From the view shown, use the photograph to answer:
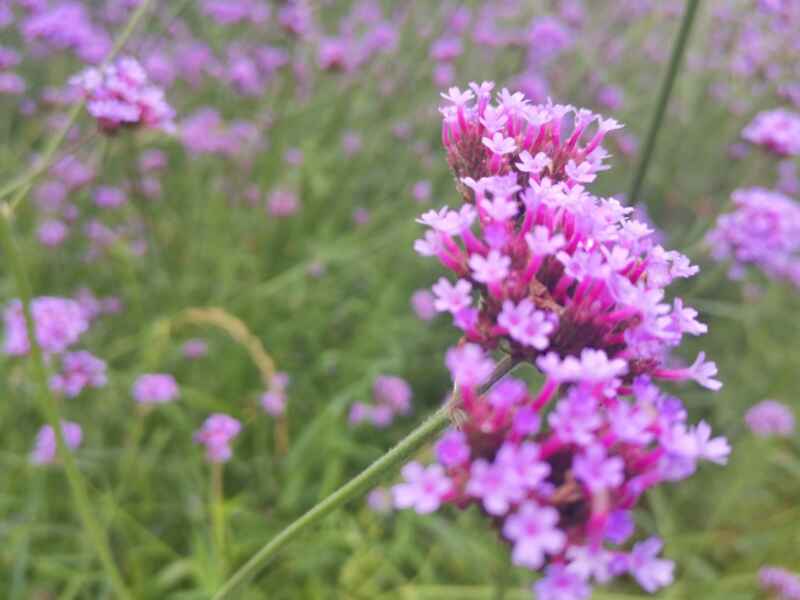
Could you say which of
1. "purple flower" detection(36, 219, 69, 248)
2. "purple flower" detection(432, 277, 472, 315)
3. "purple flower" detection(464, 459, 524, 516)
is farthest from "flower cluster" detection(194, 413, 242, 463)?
"purple flower" detection(464, 459, 524, 516)

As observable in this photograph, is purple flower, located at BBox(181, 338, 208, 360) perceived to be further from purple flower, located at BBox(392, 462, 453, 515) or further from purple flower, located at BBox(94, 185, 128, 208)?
purple flower, located at BBox(392, 462, 453, 515)

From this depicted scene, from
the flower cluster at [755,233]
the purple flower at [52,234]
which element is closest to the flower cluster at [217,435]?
the purple flower at [52,234]

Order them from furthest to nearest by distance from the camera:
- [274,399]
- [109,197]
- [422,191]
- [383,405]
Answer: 1. [422,191]
2. [109,197]
3. [383,405]
4. [274,399]

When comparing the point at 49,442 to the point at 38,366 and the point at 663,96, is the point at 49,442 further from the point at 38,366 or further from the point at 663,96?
the point at 663,96

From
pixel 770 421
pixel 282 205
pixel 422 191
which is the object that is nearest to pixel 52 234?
→ pixel 282 205

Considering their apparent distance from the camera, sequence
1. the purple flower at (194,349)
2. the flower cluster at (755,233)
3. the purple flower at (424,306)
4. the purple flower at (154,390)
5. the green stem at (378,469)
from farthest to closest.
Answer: the purple flower at (424,306)
the purple flower at (194,349)
the flower cluster at (755,233)
the purple flower at (154,390)
the green stem at (378,469)

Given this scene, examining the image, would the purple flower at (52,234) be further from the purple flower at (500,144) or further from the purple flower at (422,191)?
the purple flower at (500,144)
